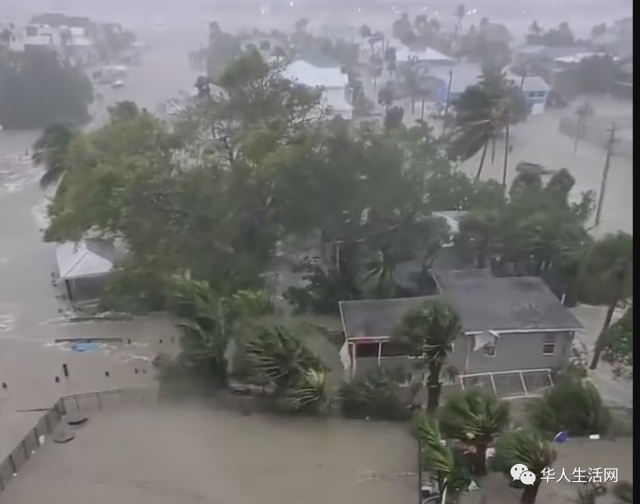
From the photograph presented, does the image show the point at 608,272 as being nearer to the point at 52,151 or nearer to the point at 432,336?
the point at 432,336

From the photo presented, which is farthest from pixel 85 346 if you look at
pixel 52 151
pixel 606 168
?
pixel 606 168

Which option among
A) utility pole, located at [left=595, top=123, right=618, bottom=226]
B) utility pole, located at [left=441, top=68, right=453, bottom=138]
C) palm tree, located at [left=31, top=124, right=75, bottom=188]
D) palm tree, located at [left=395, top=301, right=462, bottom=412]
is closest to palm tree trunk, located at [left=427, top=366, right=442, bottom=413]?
palm tree, located at [left=395, top=301, right=462, bottom=412]

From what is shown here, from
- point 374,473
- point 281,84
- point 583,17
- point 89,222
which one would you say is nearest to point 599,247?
point 583,17

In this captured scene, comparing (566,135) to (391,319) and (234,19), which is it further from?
(234,19)

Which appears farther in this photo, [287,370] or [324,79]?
[324,79]

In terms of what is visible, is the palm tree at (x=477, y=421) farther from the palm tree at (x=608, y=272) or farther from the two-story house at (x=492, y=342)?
the palm tree at (x=608, y=272)

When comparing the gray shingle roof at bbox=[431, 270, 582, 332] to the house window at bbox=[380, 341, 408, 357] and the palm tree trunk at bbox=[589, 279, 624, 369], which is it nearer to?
the palm tree trunk at bbox=[589, 279, 624, 369]
